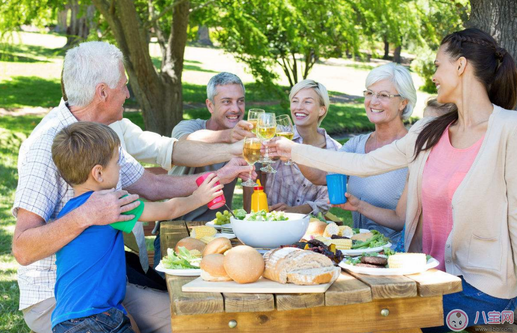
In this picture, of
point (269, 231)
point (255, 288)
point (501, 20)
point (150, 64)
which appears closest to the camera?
point (255, 288)

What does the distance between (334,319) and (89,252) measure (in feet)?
3.69

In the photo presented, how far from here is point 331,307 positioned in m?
2.47

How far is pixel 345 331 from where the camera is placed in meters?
2.49

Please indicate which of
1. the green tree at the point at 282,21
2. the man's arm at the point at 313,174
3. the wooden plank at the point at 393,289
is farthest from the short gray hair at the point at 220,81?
the green tree at the point at 282,21

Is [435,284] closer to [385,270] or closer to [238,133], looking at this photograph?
[385,270]

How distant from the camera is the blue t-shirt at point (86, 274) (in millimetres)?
2688

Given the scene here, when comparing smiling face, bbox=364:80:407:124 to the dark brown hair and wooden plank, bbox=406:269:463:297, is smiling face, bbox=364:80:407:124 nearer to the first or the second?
the dark brown hair

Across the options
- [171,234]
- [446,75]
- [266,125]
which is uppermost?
[446,75]

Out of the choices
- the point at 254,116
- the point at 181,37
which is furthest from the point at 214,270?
the point at 181,37

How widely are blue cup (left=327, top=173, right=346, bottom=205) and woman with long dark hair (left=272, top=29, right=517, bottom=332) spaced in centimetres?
40

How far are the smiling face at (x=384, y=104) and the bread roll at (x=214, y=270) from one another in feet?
7.31

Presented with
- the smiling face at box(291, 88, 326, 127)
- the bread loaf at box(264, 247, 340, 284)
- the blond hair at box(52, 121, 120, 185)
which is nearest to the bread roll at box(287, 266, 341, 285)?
the bread loaf at box(264, 247, 340, 284)

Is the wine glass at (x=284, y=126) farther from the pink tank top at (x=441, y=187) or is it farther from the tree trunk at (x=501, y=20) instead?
the tree trunk at (x=501, y=20)

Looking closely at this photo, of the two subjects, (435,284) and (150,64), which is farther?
(150,64)
